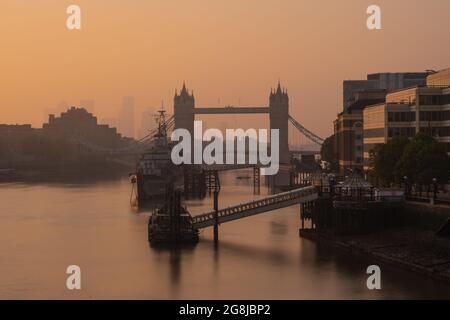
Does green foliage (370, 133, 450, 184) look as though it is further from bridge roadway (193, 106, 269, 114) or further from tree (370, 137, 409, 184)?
bridge roadway (193, 106, 269, 114)

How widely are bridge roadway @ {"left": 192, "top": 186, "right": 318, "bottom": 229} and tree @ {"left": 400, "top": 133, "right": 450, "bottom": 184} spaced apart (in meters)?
4.14

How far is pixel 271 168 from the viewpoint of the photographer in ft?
368

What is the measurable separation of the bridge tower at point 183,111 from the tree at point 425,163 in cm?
10558

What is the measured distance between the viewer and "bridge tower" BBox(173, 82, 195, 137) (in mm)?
148238

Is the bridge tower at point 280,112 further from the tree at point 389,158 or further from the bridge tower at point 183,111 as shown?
the tree at point 389,158

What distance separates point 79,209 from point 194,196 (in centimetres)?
1838

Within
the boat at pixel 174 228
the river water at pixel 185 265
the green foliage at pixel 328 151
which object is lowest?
the river water at pixel 185 265

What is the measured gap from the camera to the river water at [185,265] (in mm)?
30047

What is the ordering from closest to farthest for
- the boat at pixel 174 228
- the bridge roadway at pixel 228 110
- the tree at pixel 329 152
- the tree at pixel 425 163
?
the boat at pixel 174 228 → the tree at pixel 425 163 → the tree at pixel 329 152 → the bridge roadway at pixel 228 110

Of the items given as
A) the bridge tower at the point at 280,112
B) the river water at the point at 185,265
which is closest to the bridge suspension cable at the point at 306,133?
the bridge tower at the point at 280,112

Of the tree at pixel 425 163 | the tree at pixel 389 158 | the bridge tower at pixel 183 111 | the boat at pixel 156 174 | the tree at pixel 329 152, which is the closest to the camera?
the tree at pixel 425 163

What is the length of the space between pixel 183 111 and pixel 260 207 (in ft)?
349
